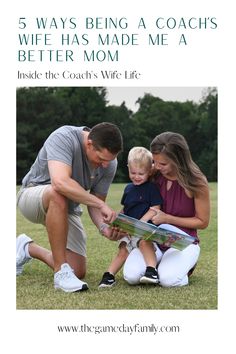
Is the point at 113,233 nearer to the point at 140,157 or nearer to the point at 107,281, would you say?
the point at 107,281

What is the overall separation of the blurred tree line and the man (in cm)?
1929

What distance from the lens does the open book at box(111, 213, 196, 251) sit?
15.0 ft

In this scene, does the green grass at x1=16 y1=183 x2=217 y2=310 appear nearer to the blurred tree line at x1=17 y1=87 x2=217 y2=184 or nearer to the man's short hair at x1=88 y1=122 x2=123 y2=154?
the man's short hair at x1=88 y1=122 x2=123 y2=154

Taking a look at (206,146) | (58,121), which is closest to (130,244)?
(206,146)

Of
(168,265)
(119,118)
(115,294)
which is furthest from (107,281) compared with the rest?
(119,118)

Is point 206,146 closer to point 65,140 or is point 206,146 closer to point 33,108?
point 33,108

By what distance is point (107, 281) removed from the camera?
471 cm

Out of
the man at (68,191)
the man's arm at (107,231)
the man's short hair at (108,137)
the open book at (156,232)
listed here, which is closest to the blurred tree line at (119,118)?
the man at (68,191)

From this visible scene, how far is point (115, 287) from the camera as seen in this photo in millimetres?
4703

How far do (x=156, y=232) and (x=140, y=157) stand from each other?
58 cm

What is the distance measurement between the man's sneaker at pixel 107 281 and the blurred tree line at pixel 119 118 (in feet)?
65.1

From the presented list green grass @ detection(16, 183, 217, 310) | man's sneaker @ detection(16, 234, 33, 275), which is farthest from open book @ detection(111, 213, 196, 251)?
man's sneaker @ detection(16, 234, 33, 275)

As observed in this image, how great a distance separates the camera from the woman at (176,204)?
4734mm
